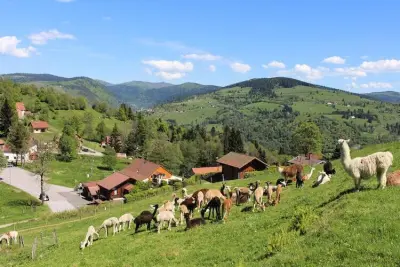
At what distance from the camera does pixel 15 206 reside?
8212 cm

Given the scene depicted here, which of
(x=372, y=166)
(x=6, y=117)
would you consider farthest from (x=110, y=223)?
(x=6, y=117)

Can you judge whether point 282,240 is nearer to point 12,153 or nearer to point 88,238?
point 88,238

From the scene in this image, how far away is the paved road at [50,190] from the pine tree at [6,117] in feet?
148

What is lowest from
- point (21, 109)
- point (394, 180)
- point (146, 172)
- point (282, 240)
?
point (146, 172)

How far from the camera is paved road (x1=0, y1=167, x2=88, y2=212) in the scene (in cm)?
8990

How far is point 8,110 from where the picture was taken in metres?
158

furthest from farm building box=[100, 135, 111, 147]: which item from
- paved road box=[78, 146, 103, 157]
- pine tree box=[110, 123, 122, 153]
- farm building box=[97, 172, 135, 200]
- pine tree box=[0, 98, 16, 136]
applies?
farm building box=[97, 172, 135, 200]

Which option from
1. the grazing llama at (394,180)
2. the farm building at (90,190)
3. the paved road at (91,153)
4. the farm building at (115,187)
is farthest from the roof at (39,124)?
the grazing llama at (394,180)

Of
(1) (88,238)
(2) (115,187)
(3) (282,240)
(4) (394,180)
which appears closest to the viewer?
(3) (282,240)

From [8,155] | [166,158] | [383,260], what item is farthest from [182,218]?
[8,155]

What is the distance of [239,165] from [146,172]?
3081cm

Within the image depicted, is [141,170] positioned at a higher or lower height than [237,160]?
lower

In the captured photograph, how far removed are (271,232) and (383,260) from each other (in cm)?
781

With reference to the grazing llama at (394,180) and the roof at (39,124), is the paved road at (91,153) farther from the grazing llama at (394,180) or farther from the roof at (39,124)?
the grazing llama at (394,180)
